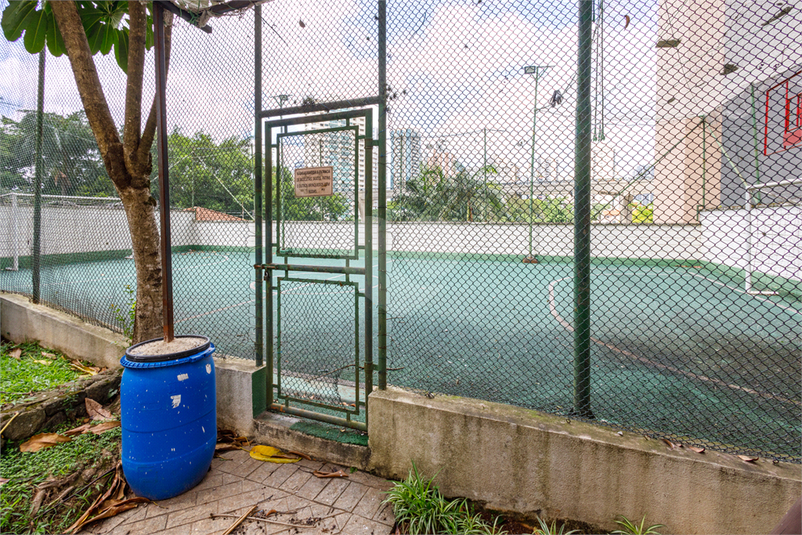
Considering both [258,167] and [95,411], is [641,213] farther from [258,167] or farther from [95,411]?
[95,411]

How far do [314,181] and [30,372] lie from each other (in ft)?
12.8

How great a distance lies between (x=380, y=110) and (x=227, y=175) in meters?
1.73

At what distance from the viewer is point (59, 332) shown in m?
4.70

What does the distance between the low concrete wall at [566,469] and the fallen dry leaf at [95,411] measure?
2.30 meters

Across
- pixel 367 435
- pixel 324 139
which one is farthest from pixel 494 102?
pixel 367 435

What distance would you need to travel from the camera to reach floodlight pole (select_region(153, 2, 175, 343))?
2527mm

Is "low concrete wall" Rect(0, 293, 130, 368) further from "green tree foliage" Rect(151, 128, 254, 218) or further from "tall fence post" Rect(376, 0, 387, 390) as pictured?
"tall fence post" Rect(376, 0, 387, 390)

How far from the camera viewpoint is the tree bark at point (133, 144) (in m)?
3.00

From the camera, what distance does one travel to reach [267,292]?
2902mm

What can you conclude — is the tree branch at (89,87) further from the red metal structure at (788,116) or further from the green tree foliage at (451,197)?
the red metal structure at (788,116)

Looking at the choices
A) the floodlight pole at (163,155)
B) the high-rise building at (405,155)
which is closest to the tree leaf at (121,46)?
the floodlight pole at (163,155)

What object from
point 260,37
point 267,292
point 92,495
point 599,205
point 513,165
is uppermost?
point 260,37

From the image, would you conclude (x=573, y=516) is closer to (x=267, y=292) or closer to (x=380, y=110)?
(x=267, y=292)

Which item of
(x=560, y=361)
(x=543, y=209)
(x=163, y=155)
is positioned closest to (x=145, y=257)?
(x=163, y=155)
